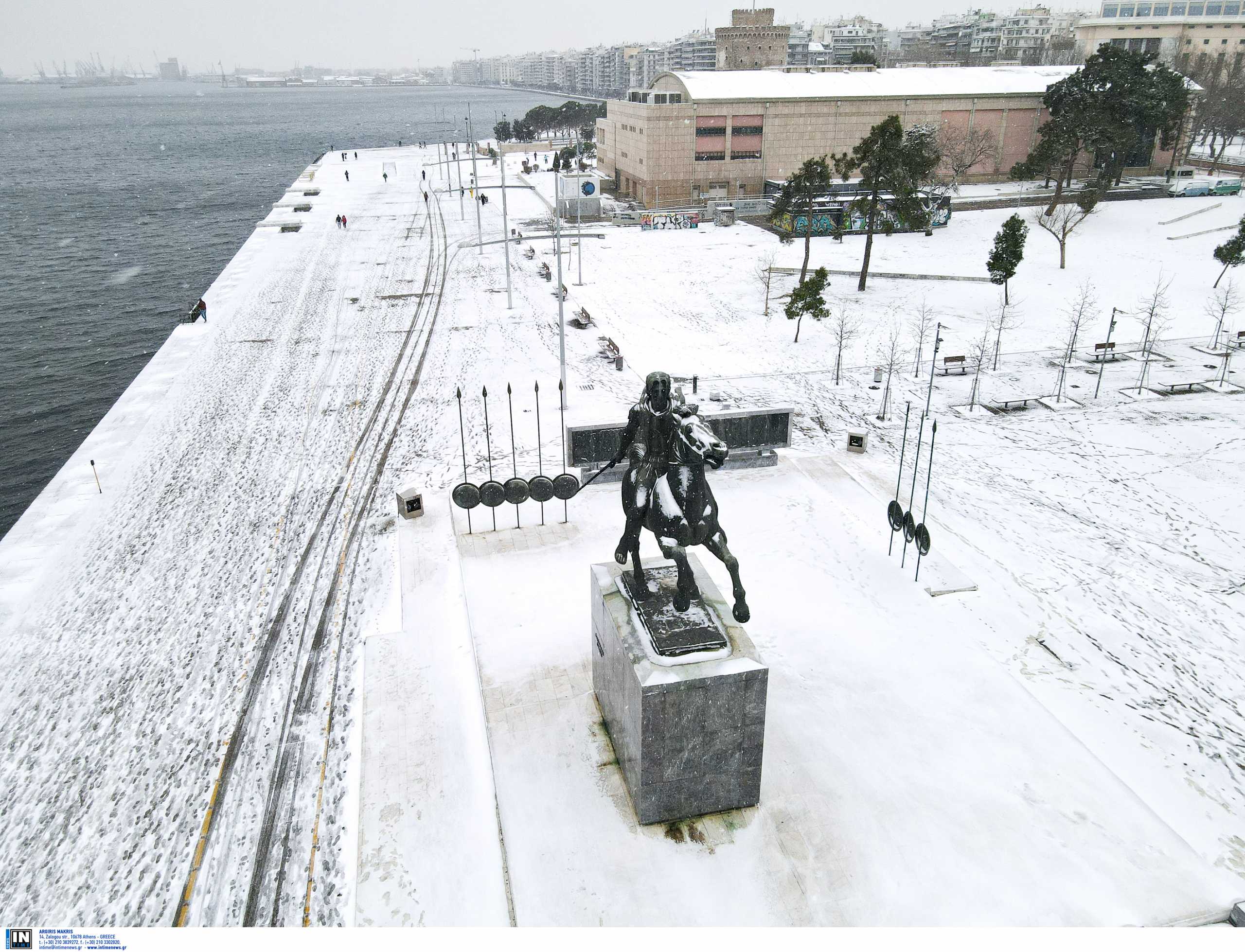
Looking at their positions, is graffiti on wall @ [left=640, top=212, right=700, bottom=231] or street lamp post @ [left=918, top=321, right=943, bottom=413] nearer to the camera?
street lamp post @ [left=918, top=321, right=943, bottom=413]

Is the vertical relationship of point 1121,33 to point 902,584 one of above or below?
above

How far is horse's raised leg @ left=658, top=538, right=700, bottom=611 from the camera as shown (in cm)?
1322

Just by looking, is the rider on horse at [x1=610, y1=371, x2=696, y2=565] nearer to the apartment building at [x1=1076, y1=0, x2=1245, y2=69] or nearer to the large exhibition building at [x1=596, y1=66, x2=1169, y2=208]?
the large exhibition building at [x1=596, y1=66, x2=1169, y2=208]

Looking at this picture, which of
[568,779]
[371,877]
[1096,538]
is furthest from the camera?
[1096,538]

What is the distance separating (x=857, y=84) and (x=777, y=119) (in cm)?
1038

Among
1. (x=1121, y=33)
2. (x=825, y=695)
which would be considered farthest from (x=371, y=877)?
(x=1121, y=33)

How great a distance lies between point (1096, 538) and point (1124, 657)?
552 cm

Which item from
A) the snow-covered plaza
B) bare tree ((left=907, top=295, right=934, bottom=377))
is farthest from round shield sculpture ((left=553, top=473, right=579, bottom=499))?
bare tree ((left=907, top=295, right=934, bottom=377))

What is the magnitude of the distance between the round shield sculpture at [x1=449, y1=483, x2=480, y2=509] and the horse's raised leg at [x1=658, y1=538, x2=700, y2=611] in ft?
30.7

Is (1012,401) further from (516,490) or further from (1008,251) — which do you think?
(516,490)

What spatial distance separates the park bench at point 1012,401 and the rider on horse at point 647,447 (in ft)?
73.6

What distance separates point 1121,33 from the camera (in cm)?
10881

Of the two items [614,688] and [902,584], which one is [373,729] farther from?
[902,584]

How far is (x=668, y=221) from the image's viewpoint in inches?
2677
